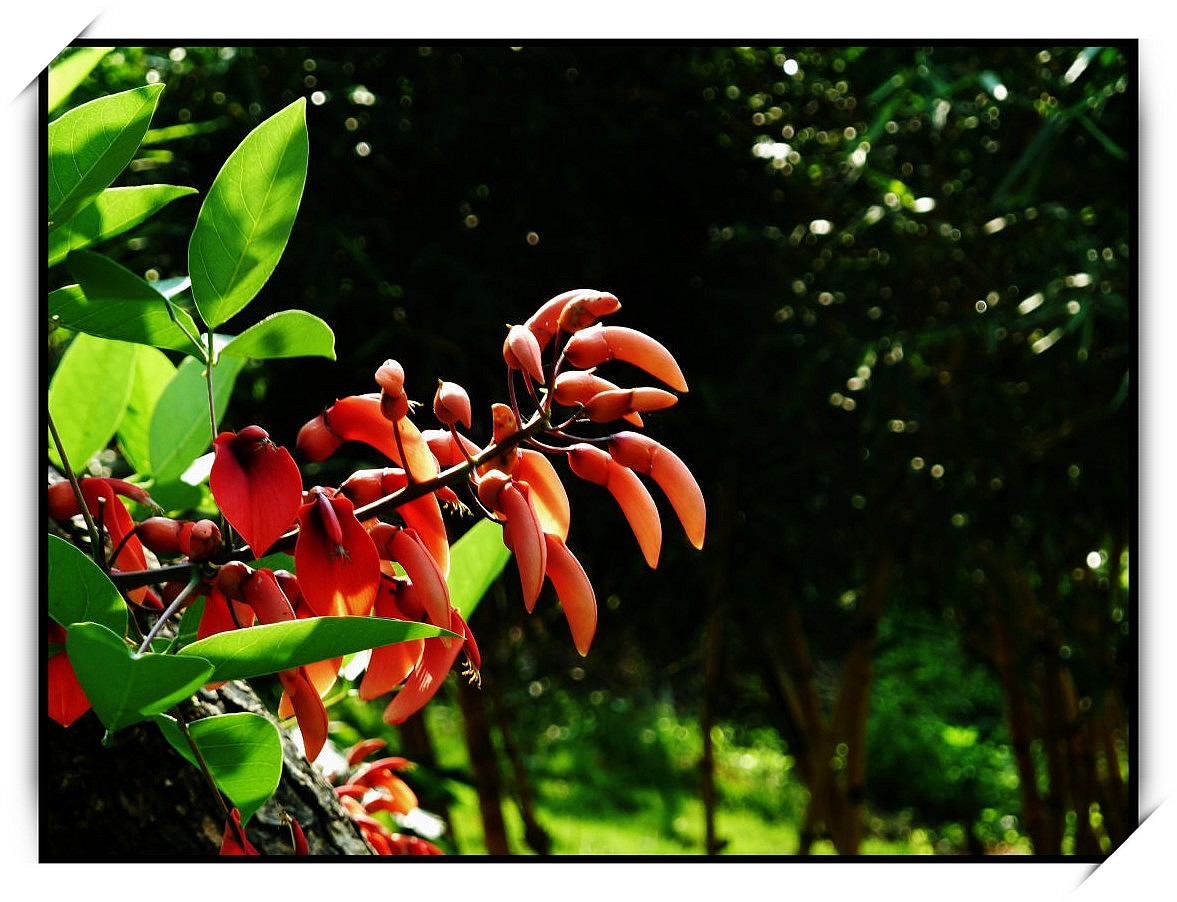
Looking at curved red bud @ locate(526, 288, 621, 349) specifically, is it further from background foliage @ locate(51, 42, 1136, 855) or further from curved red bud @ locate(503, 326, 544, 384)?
background foliage @ locate(51, 42, 1136, 855)

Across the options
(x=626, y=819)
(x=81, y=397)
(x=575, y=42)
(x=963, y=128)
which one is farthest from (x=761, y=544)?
(x=626, y=819)

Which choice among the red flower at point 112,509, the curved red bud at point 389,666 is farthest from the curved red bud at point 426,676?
the red flower at point 112,509

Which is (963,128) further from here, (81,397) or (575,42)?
(81,397)

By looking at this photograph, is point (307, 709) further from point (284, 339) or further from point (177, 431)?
point (177, 431)

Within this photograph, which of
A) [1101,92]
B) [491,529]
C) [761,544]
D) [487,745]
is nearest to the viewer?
[491,529]

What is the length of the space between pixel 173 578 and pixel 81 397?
0.86 feet

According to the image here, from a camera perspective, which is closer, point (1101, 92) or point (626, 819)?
point (1101, 92)

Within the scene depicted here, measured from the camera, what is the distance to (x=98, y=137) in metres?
0.40

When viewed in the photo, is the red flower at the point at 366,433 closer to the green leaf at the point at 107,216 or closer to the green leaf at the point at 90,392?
the green leaf at the point at 107,216

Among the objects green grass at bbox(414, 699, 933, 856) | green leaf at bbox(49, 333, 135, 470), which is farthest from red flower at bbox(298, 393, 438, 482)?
green grass at bbox(414, 699, 933, 856)

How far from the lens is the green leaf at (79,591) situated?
1.13 feet

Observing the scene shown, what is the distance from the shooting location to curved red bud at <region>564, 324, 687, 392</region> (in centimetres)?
34

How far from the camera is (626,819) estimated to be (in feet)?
9.32

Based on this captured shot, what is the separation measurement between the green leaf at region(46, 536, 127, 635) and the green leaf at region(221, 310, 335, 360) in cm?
9
